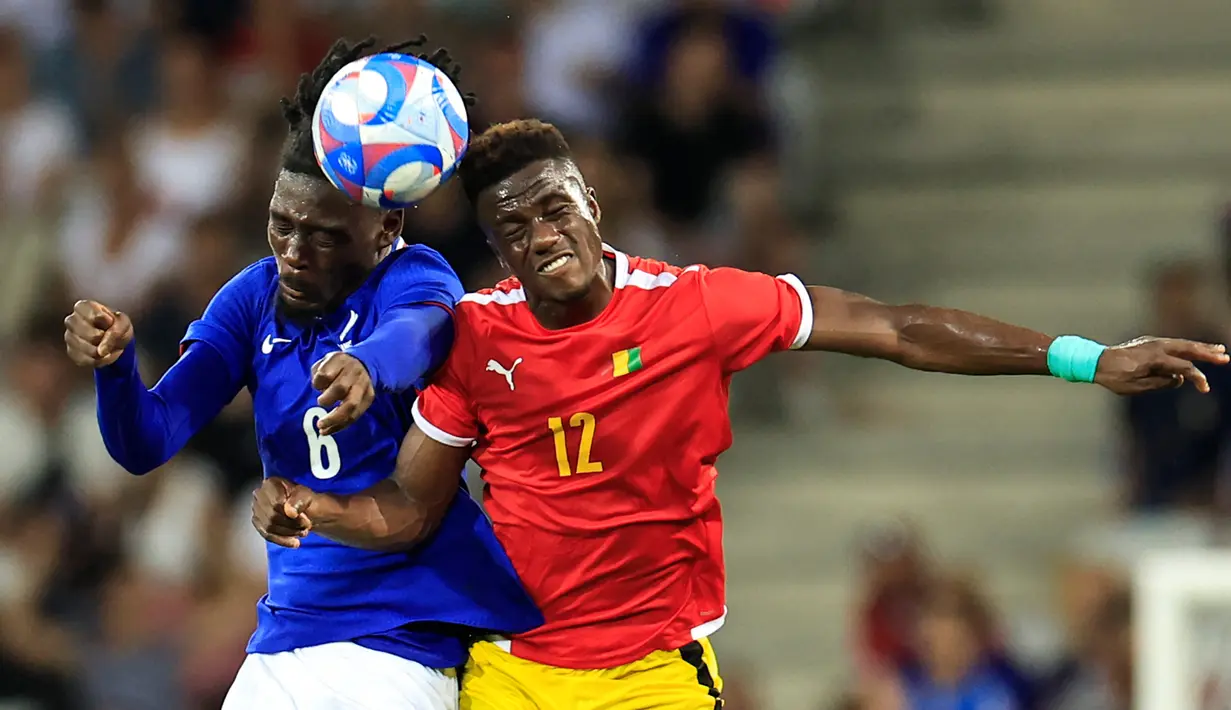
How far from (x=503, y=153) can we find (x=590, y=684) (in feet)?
3.72

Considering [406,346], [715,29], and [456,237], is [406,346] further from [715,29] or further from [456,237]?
[715,29]

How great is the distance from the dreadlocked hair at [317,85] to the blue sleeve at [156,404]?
468mm

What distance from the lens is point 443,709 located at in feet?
13.6

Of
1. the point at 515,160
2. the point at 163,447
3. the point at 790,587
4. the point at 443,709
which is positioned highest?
the point at 515,160

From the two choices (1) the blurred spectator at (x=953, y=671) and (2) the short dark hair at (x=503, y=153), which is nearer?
(2) the short dark hair at (x=503, y=153)

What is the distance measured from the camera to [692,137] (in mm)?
8750

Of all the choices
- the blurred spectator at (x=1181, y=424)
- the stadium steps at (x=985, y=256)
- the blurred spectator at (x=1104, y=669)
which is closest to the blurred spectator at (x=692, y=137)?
the stadium steps at (x=985, y=256)

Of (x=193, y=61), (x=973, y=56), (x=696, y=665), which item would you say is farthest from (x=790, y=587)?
(x=696, y=665)

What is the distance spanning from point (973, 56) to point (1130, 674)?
387cm

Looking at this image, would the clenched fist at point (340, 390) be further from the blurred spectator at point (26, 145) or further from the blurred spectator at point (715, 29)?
the blurred spectator at point (26, 145)

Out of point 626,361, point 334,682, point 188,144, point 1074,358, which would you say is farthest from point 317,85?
point 188,144

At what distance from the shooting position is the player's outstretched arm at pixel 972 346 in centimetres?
393

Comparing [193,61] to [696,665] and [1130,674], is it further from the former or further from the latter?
[696,665]

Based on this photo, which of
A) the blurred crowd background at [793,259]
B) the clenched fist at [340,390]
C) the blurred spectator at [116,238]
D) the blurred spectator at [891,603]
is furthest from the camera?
the blurred spectator at [116,238]
